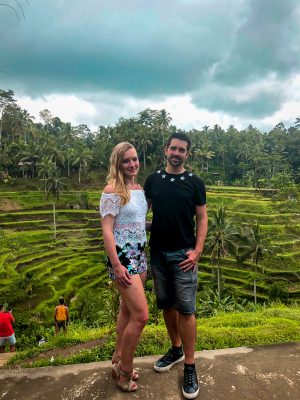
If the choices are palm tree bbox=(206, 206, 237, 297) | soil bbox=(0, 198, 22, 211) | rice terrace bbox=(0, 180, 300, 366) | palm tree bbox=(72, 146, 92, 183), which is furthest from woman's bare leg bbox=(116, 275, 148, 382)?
palm tree bbox=(72, 146, 92, 183)

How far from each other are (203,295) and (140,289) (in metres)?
21.0

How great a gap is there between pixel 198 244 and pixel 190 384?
1050 mm

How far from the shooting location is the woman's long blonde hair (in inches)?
106

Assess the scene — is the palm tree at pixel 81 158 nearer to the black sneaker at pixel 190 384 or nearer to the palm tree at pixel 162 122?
the palm tree at pixel 162 122

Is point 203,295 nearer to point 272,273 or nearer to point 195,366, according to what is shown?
point 272,273

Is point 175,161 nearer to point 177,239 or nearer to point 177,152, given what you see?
point 177,152

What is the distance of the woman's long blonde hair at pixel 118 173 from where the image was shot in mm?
2689

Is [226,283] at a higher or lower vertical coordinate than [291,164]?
lower

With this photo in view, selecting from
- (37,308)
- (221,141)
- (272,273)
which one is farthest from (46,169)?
(221,141)

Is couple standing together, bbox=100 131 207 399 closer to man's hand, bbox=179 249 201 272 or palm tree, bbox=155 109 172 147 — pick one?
man's hand, bbox=179 249 201 272

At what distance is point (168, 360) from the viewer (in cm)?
295

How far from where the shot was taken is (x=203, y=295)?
22.6 meters

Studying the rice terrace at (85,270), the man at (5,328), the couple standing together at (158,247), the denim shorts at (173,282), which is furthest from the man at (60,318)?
the denim shorts at (173,282)

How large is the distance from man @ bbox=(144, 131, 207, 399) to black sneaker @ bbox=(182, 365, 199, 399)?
0.18ft
